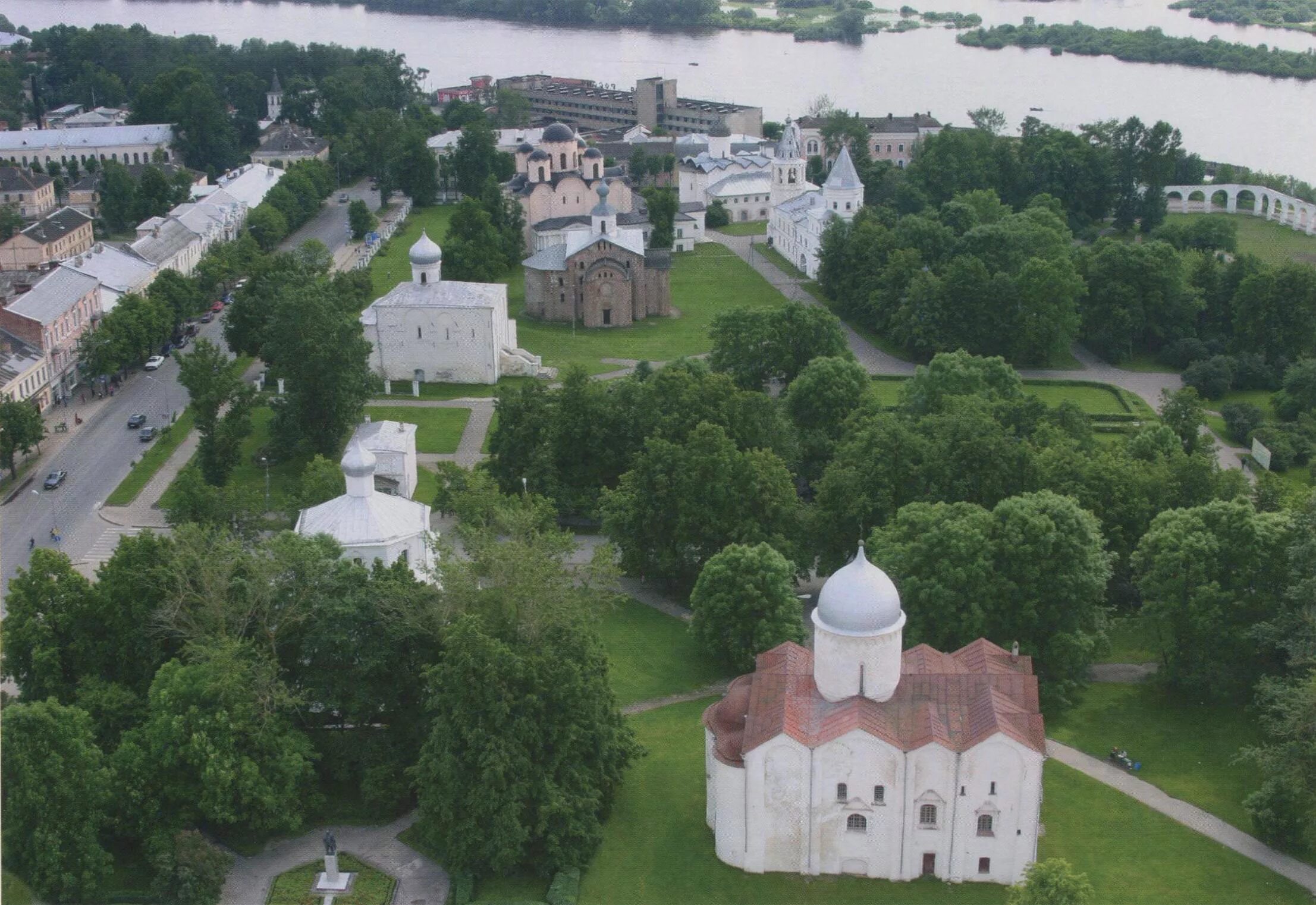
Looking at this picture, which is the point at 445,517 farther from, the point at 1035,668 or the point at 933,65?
the point at 933,65

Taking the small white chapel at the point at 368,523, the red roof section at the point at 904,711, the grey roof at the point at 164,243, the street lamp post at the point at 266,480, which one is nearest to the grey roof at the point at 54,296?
the grey roof at the point at 164,243

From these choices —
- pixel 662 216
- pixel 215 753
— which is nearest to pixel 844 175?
pixel 662 216

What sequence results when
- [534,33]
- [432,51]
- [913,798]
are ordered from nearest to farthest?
[913,798] < [432,51] < [534,33]

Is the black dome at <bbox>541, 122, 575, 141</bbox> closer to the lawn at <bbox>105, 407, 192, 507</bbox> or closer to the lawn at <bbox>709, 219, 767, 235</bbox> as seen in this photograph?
the lawn at <bbox>709, 219, 767, 235</bbox>

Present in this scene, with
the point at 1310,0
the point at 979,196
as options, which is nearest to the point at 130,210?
the point at 979,196

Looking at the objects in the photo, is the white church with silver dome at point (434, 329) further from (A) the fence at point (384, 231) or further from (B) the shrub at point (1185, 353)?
(B) the shrub at point (1185, 353)

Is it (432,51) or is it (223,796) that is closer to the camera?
(223,796)
